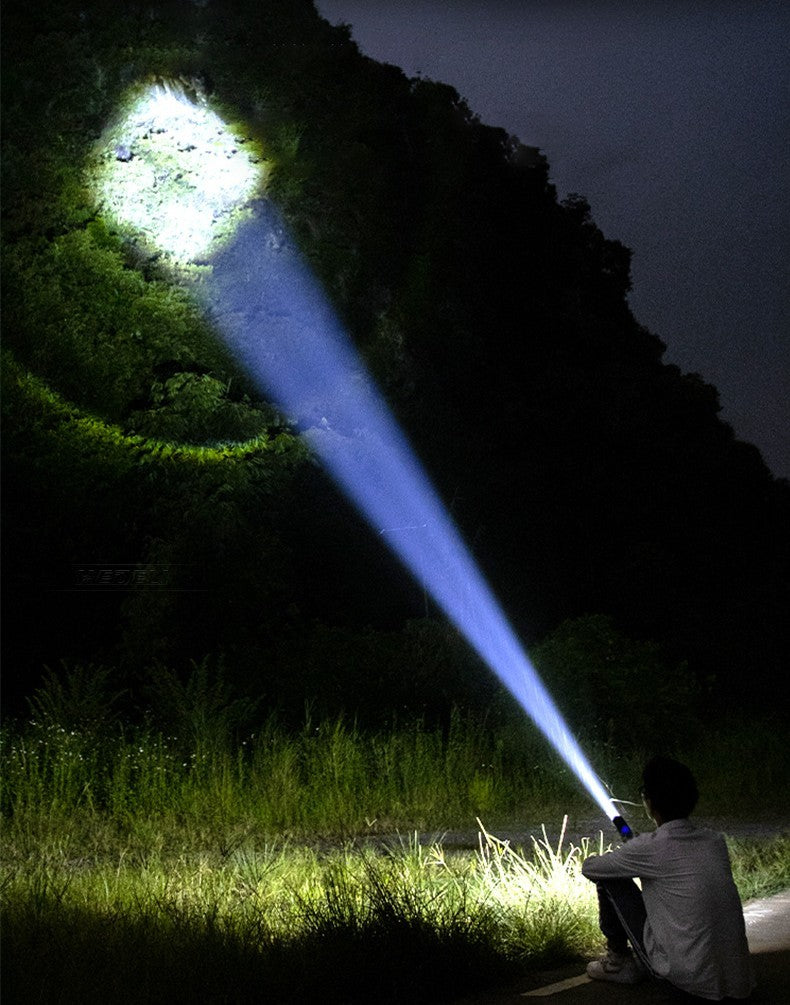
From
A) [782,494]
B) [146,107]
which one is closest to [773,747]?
[146,107]

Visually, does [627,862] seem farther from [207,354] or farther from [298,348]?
[298,348]

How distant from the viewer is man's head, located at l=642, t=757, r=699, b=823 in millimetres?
6305

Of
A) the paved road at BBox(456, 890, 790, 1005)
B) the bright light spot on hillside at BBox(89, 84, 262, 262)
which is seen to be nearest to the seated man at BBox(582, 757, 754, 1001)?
the paved road at BBox(456, 890, 790, 1005)

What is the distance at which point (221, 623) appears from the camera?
2034cm

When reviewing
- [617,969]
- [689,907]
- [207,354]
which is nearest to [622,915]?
[617,969]

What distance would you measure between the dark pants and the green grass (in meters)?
0.54

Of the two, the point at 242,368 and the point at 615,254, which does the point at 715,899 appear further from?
the point at 615,254

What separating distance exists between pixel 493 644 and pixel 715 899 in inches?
566

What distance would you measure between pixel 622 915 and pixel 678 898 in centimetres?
39

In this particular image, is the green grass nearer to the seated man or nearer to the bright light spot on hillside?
the seated man

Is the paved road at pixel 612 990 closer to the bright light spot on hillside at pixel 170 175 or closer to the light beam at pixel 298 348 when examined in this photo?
the light beam at pixel 298 348

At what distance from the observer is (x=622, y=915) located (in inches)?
257

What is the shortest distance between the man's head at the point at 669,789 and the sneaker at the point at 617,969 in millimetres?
745

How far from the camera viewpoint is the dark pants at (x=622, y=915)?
6504 mm
